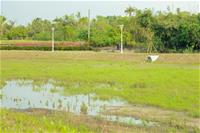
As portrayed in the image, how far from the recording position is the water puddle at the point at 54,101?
35.2 feet

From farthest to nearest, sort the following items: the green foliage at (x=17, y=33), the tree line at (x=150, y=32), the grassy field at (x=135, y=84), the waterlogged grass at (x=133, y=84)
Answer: the green foliage at (x=17, y=33) → the tree line at (x=150, y=32) → the waterlogged grass at (x=133, y=84) → the grassy field at (x=135, y=84)

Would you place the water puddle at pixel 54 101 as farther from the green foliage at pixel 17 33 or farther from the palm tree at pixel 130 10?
the green foliage at pixel 17 33

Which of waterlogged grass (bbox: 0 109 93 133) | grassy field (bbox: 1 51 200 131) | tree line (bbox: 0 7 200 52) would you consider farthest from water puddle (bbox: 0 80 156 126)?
tree line (bbox: 0 7 200 52)

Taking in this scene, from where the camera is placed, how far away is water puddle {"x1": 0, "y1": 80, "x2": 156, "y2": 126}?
10734mm

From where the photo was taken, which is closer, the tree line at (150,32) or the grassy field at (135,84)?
the grassy field at (135,84)

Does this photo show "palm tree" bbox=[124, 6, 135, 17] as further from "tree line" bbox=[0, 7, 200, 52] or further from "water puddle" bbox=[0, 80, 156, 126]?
"water puddle" bbox=[0, 80, 156, 126]

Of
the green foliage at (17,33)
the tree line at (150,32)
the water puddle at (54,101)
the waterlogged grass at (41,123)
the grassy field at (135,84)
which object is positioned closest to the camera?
the waterlogged grass at (41,123)

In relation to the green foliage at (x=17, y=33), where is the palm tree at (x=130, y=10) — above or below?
above

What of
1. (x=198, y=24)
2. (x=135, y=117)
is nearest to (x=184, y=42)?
(x=198, y=24)

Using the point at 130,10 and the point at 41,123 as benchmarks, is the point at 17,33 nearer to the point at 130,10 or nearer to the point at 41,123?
the point at 130,10

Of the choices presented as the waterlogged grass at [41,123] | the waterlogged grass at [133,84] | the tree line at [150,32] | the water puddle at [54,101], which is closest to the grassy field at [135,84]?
the waterlogged grass at [133,84]

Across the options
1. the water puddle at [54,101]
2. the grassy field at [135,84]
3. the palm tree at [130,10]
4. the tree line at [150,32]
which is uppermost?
the palm tree at [130,10]

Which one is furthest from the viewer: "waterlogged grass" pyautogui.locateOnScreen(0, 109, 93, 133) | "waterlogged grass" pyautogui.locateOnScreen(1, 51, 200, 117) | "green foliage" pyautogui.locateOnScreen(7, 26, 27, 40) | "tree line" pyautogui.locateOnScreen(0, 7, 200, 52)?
"green foliage" pyautogui.locateOnScreen(7, 26, 27, 40)

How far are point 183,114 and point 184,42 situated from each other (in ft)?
82.2
